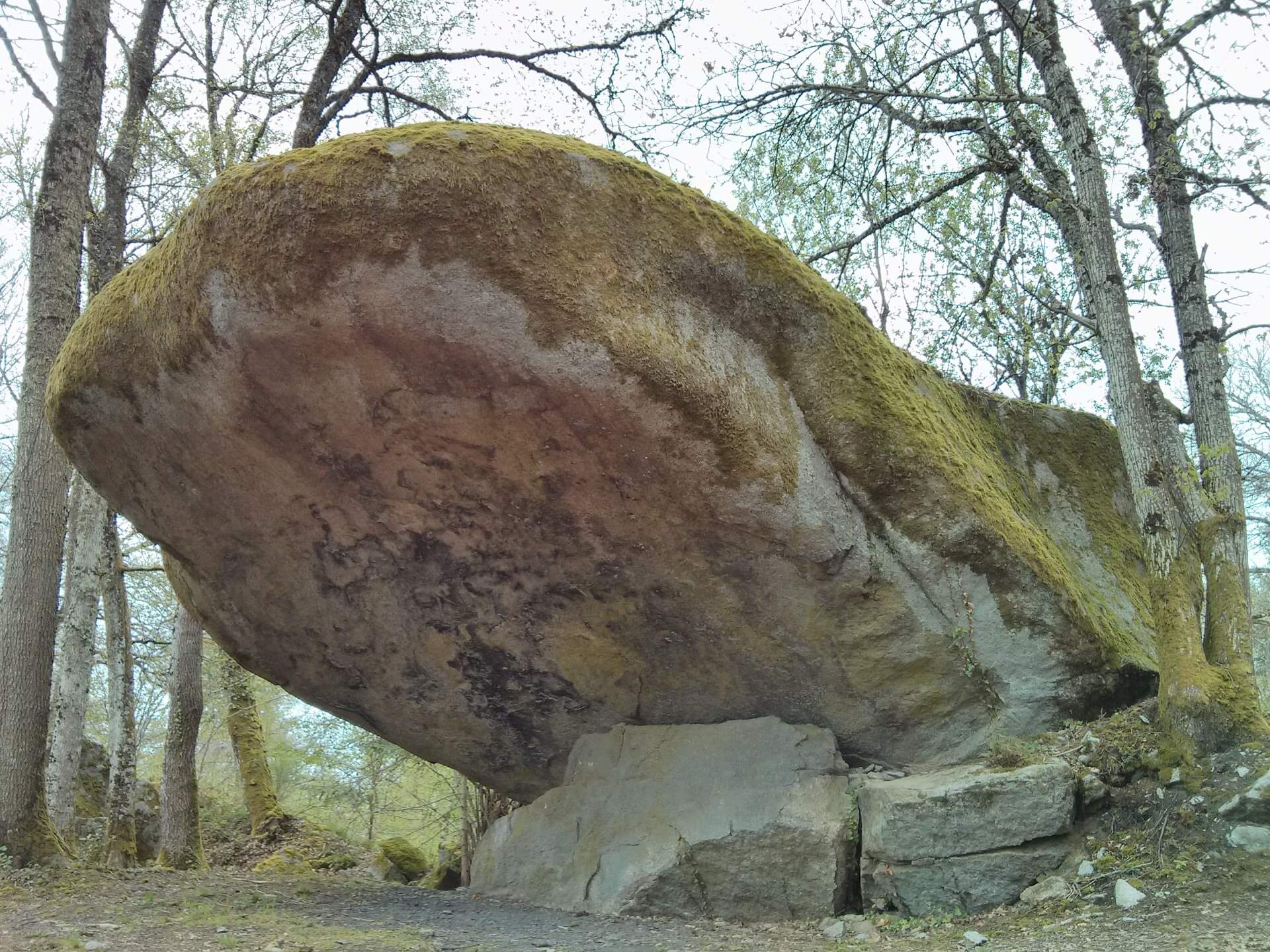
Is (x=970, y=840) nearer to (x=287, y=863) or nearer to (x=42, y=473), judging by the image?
(x=42, y=473)

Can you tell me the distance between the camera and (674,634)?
4.69 metres

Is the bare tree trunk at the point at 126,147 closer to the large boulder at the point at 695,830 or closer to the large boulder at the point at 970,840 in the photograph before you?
the large boulder at the point at 695,830

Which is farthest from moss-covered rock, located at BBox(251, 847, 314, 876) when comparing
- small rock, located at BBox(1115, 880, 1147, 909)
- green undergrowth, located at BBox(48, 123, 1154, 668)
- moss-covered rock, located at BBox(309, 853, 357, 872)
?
small rock, located at BBox(1115, 880, 1147, 909)

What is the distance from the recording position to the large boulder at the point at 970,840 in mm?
3691

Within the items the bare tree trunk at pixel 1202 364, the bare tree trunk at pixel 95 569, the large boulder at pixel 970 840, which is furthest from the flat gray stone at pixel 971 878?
the bare tree trunk at pixel 95 569

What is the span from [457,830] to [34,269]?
22.4 feet

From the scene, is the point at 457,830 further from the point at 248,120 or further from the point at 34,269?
the point at 248,120

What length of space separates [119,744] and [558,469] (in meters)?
5.56

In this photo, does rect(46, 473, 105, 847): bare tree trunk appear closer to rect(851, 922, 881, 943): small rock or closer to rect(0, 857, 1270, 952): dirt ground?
rect(0, 857, 1270, 952): dirt ground

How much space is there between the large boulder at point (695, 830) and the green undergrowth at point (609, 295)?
1.34m

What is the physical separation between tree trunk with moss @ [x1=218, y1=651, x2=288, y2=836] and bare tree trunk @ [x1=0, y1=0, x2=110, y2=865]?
4.57 meters

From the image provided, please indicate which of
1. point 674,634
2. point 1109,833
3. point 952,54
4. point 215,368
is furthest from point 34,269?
point 1109,833

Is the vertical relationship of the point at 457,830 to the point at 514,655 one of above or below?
below

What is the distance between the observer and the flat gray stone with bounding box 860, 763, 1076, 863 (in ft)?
12.3
